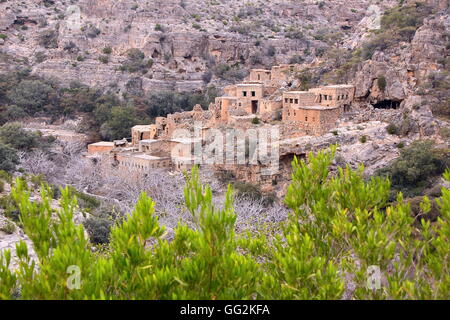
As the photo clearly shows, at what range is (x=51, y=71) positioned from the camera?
54.7 metres

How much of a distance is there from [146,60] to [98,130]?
15.5m

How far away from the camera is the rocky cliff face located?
55188mm

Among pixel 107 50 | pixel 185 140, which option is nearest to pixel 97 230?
pixel 185 140

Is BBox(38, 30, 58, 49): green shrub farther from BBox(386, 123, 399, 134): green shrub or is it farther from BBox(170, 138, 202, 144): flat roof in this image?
BBox(386, 123, 399, 134): green shrub

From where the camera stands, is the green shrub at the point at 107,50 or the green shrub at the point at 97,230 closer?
the green shrub at the point at 97,230

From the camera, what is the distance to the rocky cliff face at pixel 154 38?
2173 inches

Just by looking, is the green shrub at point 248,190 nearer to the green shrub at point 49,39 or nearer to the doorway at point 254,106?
the doorway at point 254,106

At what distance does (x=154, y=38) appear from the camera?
5747 centimetres

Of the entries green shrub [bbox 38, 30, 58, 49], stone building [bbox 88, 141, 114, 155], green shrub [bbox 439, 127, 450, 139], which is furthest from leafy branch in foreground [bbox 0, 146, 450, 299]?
green shrub [bbox 38, 30, 58, 49]

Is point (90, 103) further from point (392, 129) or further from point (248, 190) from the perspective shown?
point (392, 129)

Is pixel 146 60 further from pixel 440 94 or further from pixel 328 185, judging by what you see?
pixel 328 185

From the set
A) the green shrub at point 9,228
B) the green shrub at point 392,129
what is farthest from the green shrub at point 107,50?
the green shrub at point 9,228

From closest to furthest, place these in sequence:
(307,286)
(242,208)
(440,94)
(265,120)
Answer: (307,286), (242,208), (440,94), (265,120)

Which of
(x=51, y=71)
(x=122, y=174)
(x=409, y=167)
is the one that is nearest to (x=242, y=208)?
(x=409, y=167)
